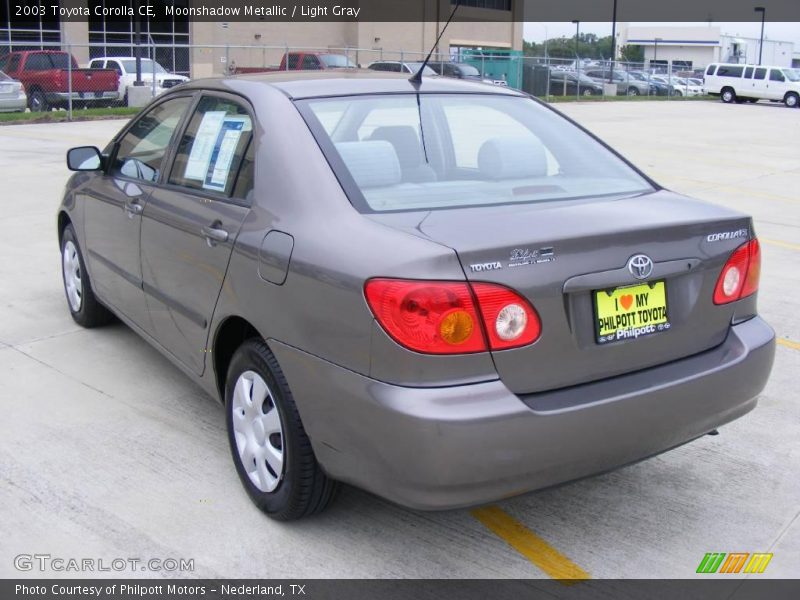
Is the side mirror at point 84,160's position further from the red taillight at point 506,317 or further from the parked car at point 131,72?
the parked car at point 131,72

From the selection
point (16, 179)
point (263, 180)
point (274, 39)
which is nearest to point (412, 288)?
point (263, 180)

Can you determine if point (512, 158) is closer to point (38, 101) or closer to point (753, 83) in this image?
point (38, 101)

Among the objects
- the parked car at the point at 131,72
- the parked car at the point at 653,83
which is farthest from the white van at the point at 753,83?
the parked car at the point at 131,72

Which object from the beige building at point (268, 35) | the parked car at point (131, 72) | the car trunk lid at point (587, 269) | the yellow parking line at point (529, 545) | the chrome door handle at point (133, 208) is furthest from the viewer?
the beige building at point (268, 35)

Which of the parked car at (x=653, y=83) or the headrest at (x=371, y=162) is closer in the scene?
the headrest at (x=371, y=162)

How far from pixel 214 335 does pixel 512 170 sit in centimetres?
138

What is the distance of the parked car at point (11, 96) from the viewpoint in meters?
21.8

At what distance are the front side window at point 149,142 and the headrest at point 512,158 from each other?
146 centimetres

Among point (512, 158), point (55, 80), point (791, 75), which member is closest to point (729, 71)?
point (791, 75)

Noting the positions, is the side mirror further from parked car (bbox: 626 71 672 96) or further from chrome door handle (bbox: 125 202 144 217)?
parked car (bbox: 626 71 672 96)

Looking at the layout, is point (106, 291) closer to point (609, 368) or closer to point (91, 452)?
point (91, 452)

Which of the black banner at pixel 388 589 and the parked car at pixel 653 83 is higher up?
the parked car at pixel 653 83

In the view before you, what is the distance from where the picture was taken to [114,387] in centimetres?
477

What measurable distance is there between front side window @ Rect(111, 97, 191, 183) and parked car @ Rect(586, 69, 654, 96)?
4023 cm
